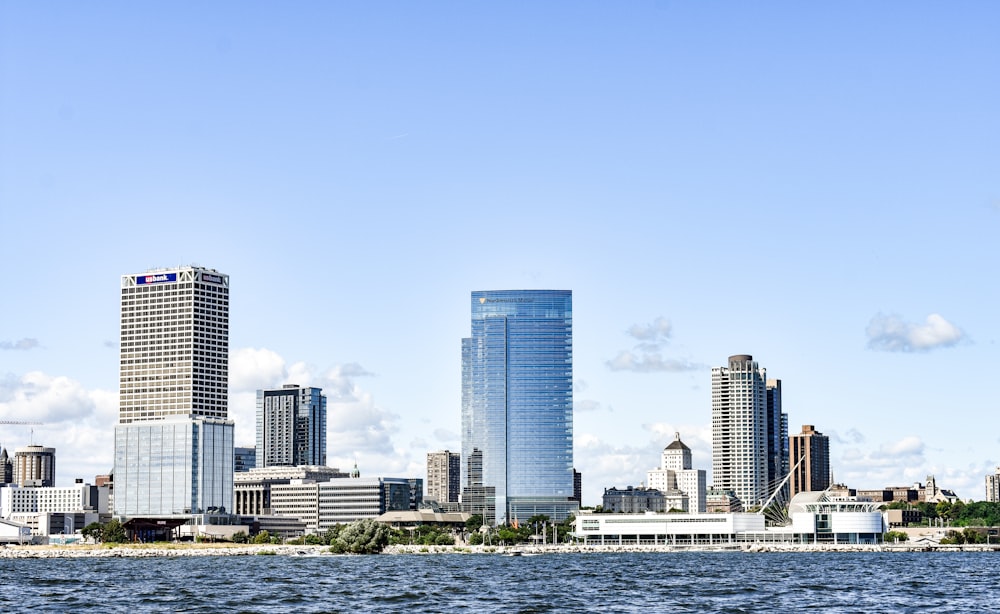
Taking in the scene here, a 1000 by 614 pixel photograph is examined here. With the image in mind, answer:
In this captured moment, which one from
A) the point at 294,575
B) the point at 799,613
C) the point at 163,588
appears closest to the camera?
the point at 799,613

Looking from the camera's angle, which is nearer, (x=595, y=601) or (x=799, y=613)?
(x=799, y=613)

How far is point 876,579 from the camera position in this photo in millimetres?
177125

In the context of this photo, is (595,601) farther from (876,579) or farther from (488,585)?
(876,579)

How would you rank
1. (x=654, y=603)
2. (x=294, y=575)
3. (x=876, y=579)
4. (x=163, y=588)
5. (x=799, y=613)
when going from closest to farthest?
(x=799, y=613), (x=654, y=603), (x=163, y=588), (x=876, y=579), (x=294, y=575)

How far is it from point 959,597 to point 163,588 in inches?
3170

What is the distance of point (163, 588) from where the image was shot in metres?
157

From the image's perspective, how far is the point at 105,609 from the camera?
12369 cm

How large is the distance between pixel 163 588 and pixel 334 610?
Result: 43500mm

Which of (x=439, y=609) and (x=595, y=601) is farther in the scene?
(x=595, y=601)

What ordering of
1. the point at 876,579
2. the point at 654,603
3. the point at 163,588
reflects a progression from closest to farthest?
the point at 654,603 → the point at 163,588 → the point at 876,579

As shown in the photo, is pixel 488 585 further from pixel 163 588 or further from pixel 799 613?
pixel 799 613

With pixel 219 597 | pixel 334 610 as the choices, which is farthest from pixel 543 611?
pixel 219 597

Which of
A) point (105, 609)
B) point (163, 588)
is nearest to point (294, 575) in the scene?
point (163, 588)

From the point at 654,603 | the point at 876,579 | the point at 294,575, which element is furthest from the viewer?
the point at 294,575
